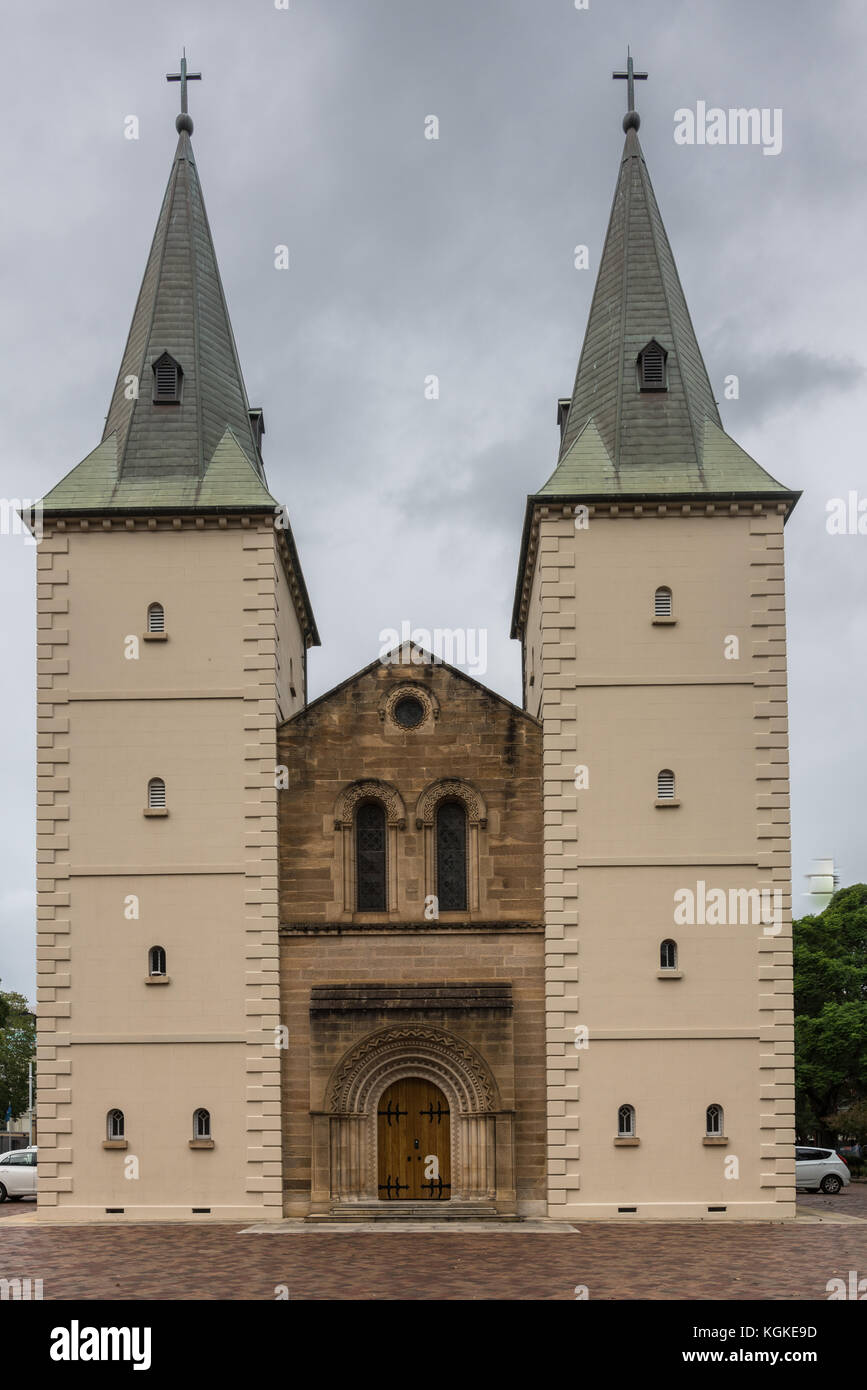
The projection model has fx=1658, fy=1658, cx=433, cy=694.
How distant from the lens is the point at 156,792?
102 feet

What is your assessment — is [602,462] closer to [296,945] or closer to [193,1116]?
[296,945]

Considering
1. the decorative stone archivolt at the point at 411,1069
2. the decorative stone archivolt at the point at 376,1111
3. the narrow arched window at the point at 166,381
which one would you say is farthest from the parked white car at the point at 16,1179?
the narrow arched window at the point at 166,381

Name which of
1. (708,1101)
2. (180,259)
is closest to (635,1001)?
(708,1101)

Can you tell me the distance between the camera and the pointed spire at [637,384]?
3238 centimetres

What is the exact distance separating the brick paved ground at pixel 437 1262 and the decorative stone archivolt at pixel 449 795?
7680mm

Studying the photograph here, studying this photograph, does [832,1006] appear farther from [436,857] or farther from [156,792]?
[156,792]

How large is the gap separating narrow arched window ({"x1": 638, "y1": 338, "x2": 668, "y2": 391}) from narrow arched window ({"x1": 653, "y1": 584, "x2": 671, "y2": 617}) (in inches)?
178

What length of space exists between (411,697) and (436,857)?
10.2 ft

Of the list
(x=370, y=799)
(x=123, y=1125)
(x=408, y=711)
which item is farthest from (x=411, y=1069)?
(x=408, y=711)

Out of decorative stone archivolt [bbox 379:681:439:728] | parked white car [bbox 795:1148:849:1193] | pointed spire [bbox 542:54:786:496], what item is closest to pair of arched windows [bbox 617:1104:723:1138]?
decorative stone archivolt [bbox 379:681:439:728]

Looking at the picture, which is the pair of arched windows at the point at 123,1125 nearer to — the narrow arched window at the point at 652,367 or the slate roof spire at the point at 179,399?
the slate roof spire at the point at 179,399

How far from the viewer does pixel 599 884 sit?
30.6 m

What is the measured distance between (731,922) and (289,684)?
36.2 feet

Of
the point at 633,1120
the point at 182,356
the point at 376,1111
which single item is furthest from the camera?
the point at 182,356
